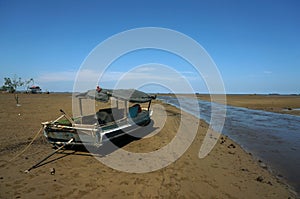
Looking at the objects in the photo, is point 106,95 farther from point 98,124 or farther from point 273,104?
point 273,104

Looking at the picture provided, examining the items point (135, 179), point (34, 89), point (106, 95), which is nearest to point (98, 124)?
point (106, 95)

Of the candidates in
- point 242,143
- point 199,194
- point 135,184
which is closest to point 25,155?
point 135,184

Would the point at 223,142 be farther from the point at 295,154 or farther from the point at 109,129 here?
the point at 109,129

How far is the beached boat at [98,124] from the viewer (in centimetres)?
896

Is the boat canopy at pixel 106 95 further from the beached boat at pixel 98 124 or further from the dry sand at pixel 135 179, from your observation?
the dry sand at pixel 135 179

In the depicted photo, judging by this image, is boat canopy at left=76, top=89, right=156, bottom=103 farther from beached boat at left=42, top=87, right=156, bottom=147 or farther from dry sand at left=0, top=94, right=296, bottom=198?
dry sand at left=0, top=94, right=296, bottom=198

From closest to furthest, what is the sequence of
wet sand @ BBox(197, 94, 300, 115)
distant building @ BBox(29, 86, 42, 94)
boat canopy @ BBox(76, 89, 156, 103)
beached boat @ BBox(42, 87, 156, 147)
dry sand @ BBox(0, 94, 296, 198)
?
dry sand @ BBox(0, 94, 296, 198) → beached boat @ BBox(42, 87, 156, 147) → boat canopy @ BBox(76, 89, 156, 103) → wet sand @ BBox(197, 94, 300, 115) → distant building @ BBox(29, 86, 42, 94)

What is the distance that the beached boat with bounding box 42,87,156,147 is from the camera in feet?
29.4

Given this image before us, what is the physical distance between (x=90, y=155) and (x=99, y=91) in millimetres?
3147

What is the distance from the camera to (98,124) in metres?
9.66

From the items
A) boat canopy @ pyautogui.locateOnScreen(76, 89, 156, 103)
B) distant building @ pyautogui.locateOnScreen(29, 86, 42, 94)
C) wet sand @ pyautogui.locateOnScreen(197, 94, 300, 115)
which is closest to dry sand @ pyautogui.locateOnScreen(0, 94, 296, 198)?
boat canopy @ pyautogui.locateOnScreen(76, 89, 156, 103)

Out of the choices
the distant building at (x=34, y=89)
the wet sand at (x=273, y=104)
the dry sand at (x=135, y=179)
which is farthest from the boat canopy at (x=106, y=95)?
the distant building at (x=34, y=89)

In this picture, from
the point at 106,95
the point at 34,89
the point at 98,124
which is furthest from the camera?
the point at 34,89

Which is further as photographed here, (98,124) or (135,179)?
(98,124)
